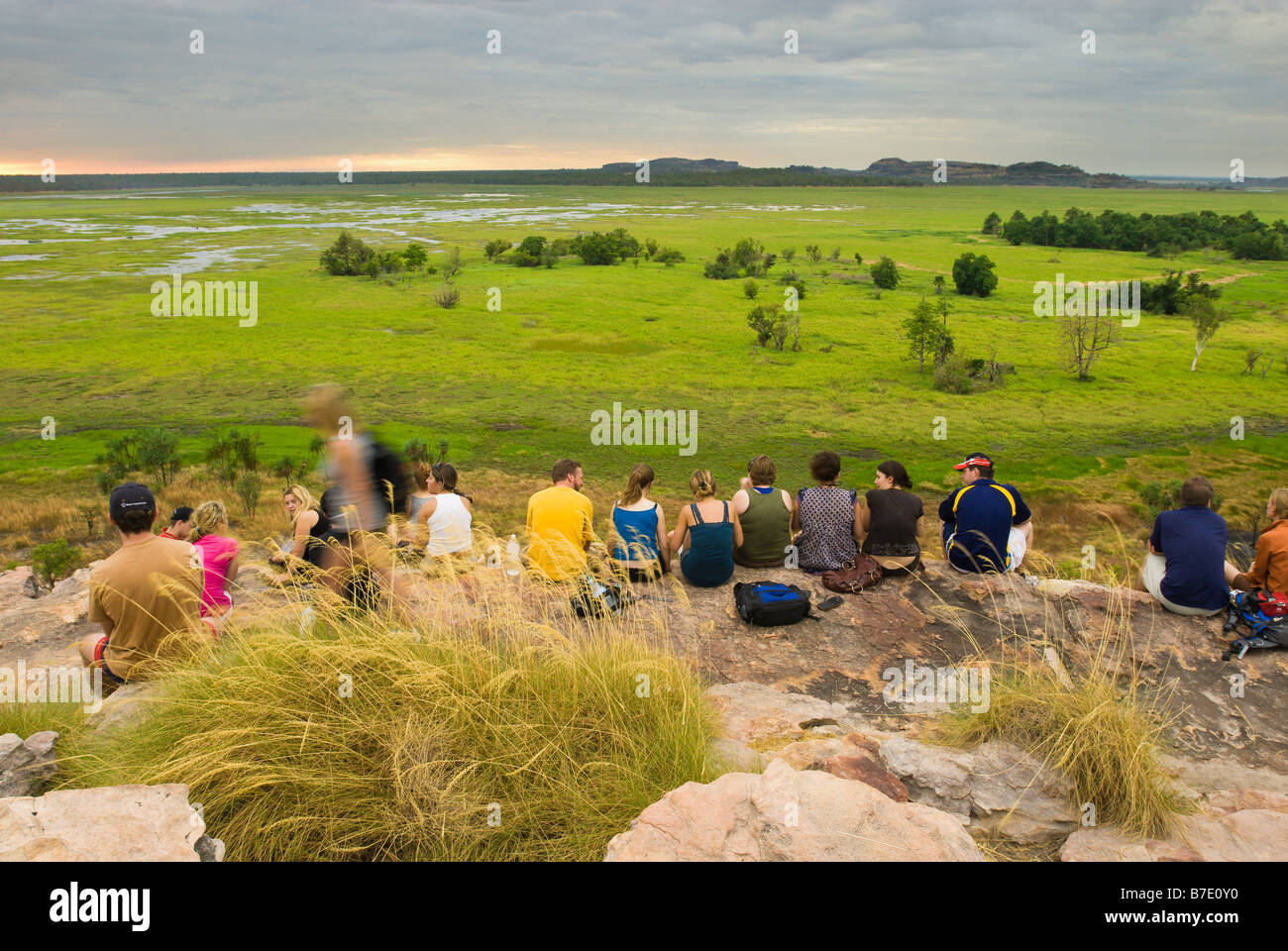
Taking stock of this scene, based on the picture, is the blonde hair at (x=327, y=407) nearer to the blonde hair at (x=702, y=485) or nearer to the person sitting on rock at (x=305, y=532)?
the person sitting on rock at (x=305, y=532)

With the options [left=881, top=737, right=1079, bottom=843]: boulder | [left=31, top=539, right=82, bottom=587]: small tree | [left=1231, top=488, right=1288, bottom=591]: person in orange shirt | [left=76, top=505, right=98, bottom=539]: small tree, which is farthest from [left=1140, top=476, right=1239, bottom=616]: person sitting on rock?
[left=76, top=505, right=98, bottom=539]: small tree

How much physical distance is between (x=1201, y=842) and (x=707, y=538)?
3958 mm

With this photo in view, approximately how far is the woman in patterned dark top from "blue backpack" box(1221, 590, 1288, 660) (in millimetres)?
2826

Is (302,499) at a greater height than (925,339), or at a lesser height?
lesser

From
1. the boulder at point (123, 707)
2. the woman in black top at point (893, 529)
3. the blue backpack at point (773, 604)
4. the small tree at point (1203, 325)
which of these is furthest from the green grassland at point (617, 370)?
the boulder at point (123, 707)

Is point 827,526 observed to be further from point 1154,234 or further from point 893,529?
point 1154,234

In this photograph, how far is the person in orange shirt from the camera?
604 centimetres

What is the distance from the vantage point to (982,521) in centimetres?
732

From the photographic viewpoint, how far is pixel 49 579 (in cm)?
1038

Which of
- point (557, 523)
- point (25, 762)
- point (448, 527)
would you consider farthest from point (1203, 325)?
point (25, 762)

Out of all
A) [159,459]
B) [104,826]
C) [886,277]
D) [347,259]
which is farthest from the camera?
[347,259]

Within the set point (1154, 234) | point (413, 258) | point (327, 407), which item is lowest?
point (327, 407)

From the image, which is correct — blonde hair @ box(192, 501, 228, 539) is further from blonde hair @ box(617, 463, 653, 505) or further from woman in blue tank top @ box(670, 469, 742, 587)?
woman in blue tank top @ box(670, 469, 742, 587)

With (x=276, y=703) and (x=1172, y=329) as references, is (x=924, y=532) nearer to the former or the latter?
(x=276, y=703)
